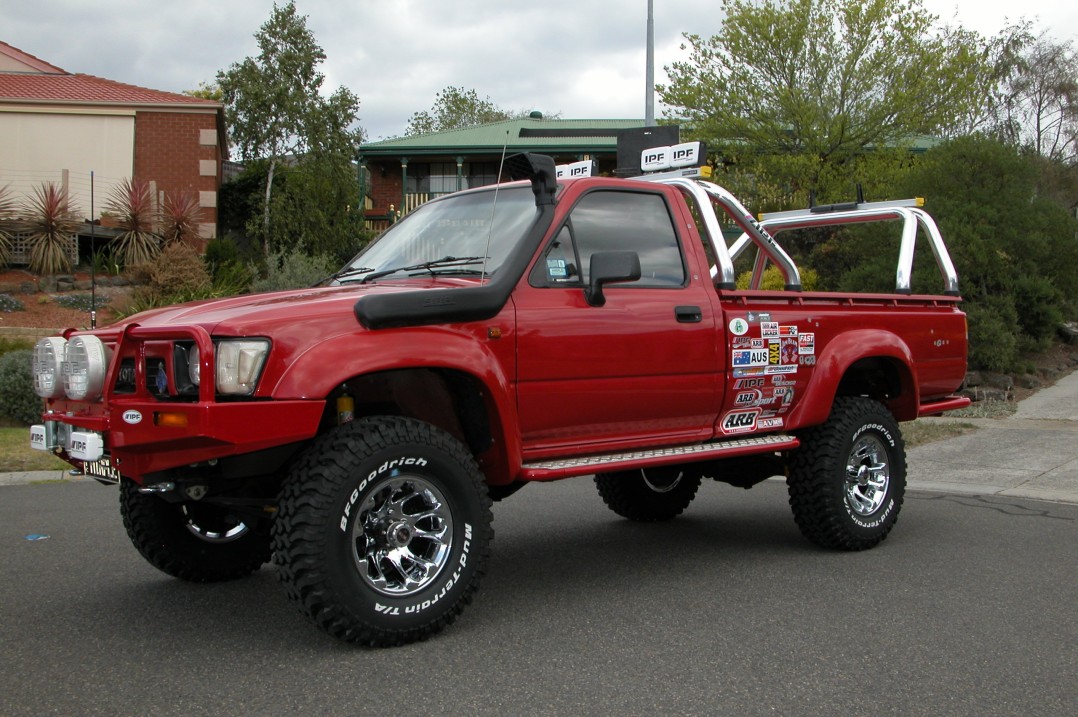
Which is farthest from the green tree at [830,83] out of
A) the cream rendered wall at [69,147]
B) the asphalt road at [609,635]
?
the asphalt road at [609,635]

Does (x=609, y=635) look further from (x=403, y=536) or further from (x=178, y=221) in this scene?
(x=178, y=221)

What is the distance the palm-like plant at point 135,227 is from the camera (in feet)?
72.3

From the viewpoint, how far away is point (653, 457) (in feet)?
18.1

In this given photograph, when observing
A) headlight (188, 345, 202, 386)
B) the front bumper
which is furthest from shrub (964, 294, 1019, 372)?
headlight (188, 345, 202, 386)

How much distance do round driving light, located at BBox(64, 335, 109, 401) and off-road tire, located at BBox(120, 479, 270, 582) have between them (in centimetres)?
70

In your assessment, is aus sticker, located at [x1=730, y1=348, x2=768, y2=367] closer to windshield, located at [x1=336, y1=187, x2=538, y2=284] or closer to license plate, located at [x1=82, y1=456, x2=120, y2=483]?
windshield, located at [x1=336, y1=187, x2=538, y2=284]

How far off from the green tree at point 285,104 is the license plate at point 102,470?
27258 millimetres

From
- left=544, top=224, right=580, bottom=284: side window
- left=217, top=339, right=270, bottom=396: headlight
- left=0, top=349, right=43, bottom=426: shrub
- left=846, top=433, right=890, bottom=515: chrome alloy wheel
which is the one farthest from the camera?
left=0, top=349, right=43, bottom=426: shrub

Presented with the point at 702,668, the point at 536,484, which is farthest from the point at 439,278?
the point at 536,484

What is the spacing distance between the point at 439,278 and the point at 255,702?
2.27m

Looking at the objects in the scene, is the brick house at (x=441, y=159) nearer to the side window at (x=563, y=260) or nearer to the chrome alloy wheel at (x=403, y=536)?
the side window at (x=563, y=260)

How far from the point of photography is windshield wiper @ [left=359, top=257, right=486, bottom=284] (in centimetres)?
538

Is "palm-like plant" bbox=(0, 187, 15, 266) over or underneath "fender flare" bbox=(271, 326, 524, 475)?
over

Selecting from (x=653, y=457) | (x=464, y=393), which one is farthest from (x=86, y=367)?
(x=653, y=457)
